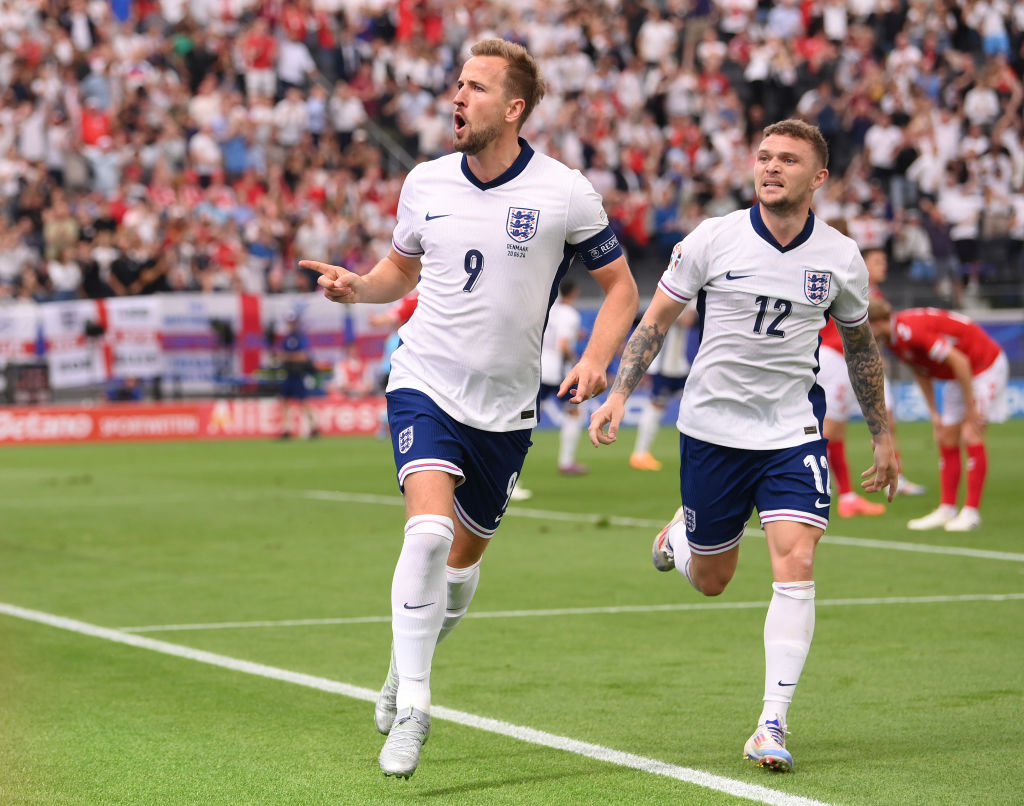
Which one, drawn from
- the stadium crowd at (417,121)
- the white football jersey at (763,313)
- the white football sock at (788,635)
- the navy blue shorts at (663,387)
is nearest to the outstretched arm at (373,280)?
the white football jersey at (763,313)

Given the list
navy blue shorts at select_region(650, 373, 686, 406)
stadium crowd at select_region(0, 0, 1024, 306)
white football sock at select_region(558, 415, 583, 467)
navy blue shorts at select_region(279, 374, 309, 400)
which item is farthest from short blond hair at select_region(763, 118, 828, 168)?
stadium crowd at select_region(0, 0, 1024, 306)

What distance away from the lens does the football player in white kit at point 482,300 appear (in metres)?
5.93

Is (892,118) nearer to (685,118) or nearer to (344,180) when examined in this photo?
(685,118)

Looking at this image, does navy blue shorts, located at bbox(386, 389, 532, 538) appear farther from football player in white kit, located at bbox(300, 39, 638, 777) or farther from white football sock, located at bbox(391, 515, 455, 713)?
white football sock, located at bbox(391, 515, 455, 713)

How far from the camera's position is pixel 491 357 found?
6008 millimetres

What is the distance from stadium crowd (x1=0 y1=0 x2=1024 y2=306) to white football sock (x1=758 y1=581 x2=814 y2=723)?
2251 centimetres

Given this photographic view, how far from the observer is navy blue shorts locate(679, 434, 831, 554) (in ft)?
20.4

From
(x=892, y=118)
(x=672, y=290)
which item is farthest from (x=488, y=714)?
(x=892, y=118)

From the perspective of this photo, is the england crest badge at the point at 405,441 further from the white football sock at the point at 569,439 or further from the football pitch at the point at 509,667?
the white football sock at the point at 569,439

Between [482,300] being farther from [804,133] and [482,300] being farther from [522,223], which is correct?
[804,133]

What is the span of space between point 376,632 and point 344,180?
21.9m

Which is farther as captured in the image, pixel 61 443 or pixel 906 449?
pixel 61 443

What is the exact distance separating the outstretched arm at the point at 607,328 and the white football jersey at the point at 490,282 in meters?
0.14

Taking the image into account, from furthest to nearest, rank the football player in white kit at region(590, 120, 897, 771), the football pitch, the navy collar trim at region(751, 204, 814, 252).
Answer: the navy collar trim at region(751, 204, 814, 252), the football player in white kit at region(590, 120, 897, 771), the football pitch
